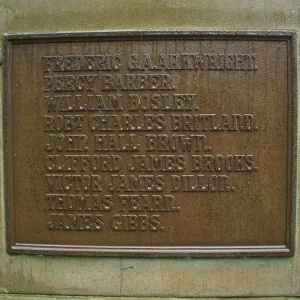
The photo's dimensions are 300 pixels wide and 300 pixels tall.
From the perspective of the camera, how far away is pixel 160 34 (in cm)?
310

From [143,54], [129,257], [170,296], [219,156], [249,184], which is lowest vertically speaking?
[170,296]

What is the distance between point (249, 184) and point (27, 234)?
1926 millimetres

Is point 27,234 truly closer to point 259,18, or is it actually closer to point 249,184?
point 249,184

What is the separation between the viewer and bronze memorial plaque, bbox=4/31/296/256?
311cm

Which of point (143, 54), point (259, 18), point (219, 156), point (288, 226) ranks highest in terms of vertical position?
point (259, 18)

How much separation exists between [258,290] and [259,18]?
228 centimetres

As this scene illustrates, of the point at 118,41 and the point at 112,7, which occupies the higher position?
the point at 112,7

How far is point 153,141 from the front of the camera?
3.16m

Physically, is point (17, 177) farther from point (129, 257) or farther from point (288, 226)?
point (288, 226)

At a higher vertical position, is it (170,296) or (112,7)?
(112,7)

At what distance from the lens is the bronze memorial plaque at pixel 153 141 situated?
10.2 feet

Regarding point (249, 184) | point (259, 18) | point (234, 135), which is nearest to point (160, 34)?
point (259, 18)

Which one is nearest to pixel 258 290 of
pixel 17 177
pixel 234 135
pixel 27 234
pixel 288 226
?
pixel 288 226

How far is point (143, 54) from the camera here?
312cm
